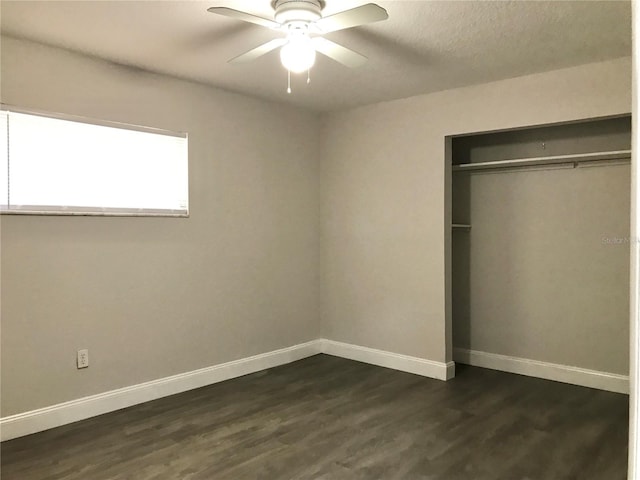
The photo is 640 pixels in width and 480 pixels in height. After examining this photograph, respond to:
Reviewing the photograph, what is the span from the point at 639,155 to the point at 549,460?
2.18m

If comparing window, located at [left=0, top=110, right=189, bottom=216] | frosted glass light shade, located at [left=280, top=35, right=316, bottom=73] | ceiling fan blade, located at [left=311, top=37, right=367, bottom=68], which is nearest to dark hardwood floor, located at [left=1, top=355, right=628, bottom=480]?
window, located at [left=0, top=110, right=189, bottom=216]

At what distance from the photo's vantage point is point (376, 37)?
3002 millimetres

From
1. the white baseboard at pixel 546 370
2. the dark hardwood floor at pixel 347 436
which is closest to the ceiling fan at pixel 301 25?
the dark hardwood floor at pixel 347 436

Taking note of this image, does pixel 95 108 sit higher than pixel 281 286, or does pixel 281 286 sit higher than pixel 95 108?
pixel 95 108

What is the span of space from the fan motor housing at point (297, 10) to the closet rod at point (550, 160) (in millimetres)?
2442

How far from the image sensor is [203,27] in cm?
285

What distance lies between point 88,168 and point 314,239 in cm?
235

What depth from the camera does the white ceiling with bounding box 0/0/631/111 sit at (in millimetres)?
2607

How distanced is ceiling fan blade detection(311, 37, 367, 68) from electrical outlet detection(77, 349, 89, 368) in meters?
2.47

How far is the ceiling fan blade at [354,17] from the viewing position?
2.24 metres

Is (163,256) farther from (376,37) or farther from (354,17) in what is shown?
(354,17)

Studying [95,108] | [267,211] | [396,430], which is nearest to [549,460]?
[396,430]

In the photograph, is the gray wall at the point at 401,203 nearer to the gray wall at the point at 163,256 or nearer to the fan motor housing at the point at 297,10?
the gray wall at the point at 163,256

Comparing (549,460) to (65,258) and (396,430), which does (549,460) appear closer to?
(396,430)
